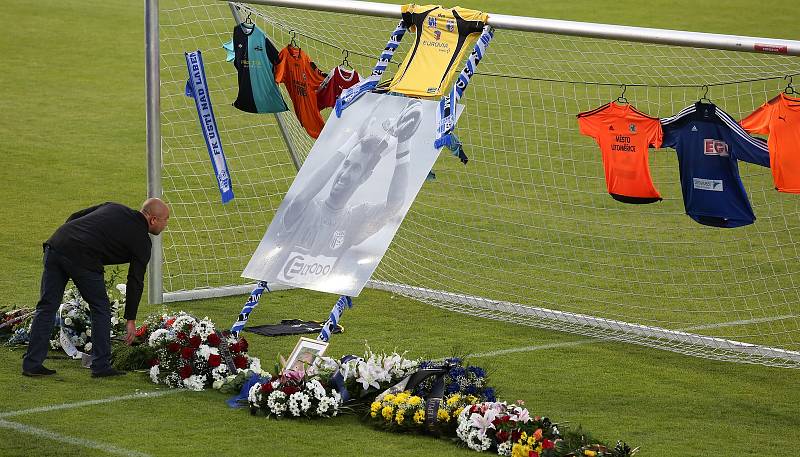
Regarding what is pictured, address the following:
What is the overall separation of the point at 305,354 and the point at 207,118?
3.40 meters

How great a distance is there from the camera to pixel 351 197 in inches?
391

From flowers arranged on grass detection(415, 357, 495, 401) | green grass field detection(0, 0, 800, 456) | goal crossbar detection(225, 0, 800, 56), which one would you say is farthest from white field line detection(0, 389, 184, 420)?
goal crossbar detection(225, 0, 800, 56)

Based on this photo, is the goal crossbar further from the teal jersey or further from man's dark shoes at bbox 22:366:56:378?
man's dark shoes at bbox 22:366:56:378

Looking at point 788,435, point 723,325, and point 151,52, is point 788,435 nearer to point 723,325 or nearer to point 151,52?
point 723,325

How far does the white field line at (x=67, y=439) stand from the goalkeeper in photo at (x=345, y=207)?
1.94 metres

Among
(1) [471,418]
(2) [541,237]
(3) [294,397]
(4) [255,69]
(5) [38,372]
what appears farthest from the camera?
(2) [541,237]

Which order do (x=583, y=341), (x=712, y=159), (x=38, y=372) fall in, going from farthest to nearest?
(x=583, y=341) < (x=712, y=159) < (x=38, y=372)

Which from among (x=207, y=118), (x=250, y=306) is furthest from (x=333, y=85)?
(x=250, y=306)

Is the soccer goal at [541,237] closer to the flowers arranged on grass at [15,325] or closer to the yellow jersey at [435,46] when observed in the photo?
the yellow jersey at [435,46]

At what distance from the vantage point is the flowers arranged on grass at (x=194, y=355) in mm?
9656

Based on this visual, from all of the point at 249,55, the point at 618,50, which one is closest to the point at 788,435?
the point at 249,55

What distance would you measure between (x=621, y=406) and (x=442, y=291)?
3.45 m

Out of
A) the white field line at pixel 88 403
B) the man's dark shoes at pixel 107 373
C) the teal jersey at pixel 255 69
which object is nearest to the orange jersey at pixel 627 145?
the teal jersey at pixel 255 69

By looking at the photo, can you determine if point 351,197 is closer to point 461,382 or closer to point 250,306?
point 250,306
